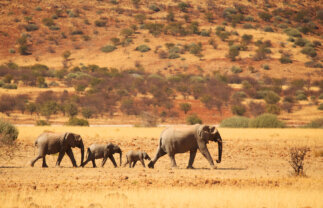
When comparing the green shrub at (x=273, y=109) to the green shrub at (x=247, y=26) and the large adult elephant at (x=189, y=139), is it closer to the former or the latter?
the large adult elephant at (x=189, y=139)

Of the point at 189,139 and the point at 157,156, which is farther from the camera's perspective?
the point at 157,156

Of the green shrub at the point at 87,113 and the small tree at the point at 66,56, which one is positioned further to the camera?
the small tree at the point at 66,56

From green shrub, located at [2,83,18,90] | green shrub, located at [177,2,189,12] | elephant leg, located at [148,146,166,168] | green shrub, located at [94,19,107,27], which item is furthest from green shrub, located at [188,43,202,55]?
elephant leg, located at [148,146,166,168]

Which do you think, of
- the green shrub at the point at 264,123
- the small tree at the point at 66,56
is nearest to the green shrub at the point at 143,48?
the small tree at the point at 66,56

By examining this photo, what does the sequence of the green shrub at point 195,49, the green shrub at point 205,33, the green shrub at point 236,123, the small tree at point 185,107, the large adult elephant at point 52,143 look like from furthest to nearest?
1. the green shrub at point 205,33
2. the green shrub at point 195,49
3. the small tree at point 185,107
4. the green shrub at point 236,123
5. the large adult elephant at point 52,143

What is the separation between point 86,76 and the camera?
2879 inches

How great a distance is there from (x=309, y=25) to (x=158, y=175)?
10670 centimetres

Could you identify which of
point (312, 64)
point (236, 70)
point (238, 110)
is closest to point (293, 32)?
point (312, 64)

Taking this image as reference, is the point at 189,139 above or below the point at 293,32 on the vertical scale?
below

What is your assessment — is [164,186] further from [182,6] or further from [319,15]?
[319,15]

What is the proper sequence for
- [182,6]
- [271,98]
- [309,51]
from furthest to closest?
1. [182,6]
2. [309,51]
3. [271,98]

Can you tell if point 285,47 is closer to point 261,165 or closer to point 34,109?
point 34,109

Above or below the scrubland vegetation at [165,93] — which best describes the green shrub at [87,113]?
below

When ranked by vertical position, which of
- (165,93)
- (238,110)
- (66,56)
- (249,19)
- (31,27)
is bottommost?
(238,110)
